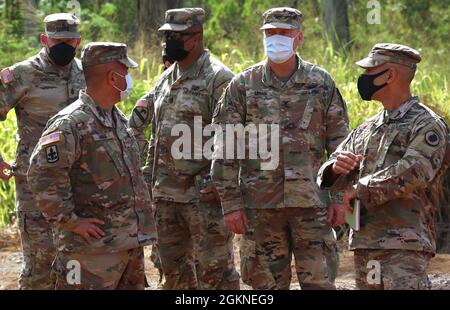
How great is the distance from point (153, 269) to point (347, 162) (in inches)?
170

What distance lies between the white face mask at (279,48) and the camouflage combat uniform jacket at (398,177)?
1045mm

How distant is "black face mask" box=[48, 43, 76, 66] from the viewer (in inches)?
323

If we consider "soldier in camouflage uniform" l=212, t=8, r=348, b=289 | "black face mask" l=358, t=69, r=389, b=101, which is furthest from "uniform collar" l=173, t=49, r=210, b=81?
"black face mask" l=358, t=69, r=389, b=101

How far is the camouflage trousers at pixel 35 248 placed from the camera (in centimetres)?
799

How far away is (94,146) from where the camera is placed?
6332mm

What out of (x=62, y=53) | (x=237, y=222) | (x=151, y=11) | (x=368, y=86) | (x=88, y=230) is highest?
(x=368, y=86)

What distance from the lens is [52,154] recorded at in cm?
615

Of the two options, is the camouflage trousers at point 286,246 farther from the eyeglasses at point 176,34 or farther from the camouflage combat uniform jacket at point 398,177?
the eyeglasses at point 176,34

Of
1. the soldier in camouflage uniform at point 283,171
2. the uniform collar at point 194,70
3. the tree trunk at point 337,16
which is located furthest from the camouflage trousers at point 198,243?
the tree trunk at point 337,16

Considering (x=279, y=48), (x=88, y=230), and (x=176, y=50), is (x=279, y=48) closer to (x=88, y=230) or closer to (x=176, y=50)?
(x=176, y=50)

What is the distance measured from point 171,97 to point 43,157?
196cm

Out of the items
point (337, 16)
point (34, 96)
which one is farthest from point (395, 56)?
point (337, 16)
